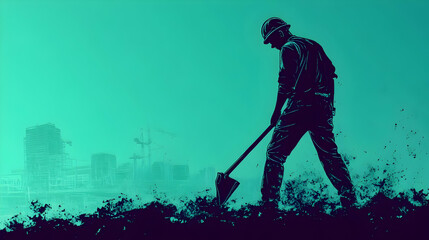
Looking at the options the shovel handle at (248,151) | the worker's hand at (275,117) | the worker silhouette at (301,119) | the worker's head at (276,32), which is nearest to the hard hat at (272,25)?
the worker's head at (276,32)

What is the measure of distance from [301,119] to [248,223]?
148 cm

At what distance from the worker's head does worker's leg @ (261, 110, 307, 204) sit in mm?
905

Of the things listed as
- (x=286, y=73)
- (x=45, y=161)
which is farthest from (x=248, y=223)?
(x=45, y=161)

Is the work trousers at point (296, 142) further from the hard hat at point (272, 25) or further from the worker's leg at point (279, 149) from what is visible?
the hard hat at point (272, 25)

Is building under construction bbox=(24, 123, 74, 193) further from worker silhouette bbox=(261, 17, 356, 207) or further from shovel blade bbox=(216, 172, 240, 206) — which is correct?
worker silhouette bbox=(261, 17, 356, 207)

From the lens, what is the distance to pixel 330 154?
256 inches

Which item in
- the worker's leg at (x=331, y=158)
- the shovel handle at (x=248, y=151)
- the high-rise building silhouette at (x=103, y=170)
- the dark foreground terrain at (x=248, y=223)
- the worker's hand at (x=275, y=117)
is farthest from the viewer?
the high-rise building silhouette at (x=103, y=170)

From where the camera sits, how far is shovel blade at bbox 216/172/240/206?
6.61 m

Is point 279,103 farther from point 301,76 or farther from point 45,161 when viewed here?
point 45,161

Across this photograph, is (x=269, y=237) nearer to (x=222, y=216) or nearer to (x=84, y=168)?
(x=222, y=216)

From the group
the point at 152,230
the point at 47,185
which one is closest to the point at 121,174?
the point at 47,185

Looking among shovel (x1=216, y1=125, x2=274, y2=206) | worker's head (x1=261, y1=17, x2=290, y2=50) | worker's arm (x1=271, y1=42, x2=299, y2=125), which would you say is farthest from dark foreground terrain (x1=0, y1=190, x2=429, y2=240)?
worker's head (x1=261, y1=17, x2=290, y2=50)

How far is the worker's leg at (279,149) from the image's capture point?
6449mm

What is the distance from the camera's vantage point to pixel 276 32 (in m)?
6.64
